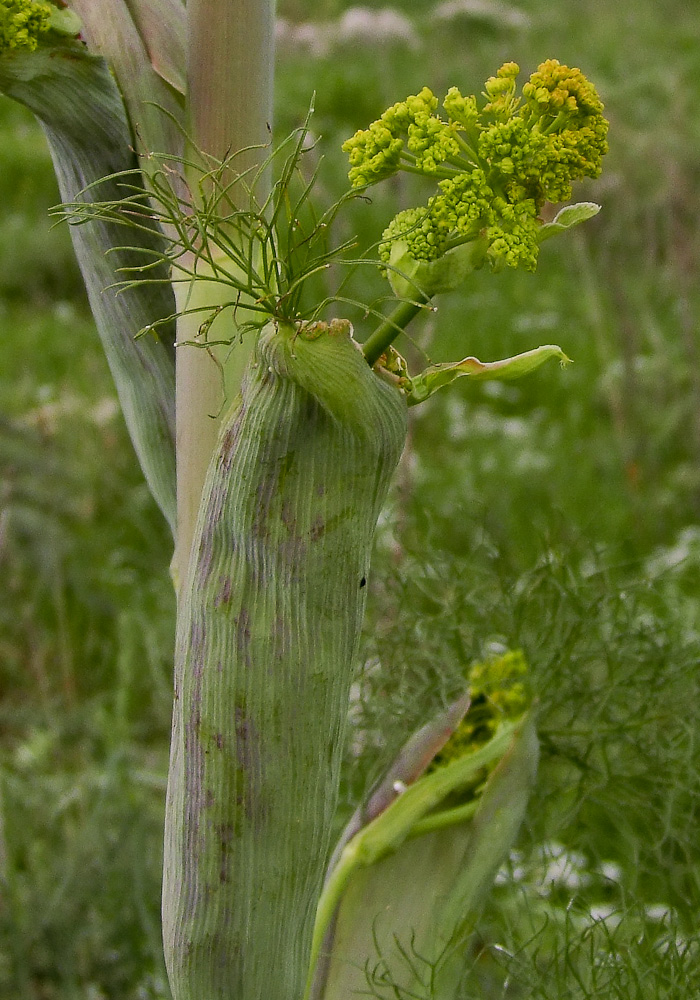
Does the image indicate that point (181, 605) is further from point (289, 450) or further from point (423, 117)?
point (423, 117)

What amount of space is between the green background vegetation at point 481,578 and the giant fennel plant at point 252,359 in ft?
1.04

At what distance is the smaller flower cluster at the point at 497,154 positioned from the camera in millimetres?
569

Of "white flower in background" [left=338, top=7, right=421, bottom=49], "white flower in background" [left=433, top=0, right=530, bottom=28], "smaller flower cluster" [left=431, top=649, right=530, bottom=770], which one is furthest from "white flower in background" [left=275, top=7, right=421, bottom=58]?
"smaller flower cluster" [left=431, top=649, right=530, bottom=770]

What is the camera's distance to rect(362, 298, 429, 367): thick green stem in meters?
0.60

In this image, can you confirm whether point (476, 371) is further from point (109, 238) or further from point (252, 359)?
point (109, 238)

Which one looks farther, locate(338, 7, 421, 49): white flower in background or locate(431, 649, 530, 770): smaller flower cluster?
locate(338, 7, 421, 49): white flower in background

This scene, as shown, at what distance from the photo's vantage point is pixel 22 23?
2.14ft

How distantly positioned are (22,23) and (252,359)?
0.79ft

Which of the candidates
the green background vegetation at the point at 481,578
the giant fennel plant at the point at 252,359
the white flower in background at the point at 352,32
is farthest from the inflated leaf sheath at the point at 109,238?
the white flower in background at the point at 352,32

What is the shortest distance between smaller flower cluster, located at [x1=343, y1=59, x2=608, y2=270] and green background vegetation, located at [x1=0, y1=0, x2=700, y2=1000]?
0.57m

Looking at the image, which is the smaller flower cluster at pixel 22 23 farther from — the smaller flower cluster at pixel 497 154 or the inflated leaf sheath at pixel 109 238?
the smaller flower cluster at pixel 497 154

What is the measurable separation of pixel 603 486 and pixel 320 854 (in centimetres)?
179

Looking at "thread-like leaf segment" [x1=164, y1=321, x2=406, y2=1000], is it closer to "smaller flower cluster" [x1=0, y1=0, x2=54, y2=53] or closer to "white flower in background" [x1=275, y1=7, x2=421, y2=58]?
"smaller flower cluster" [x1=0, y1=0, x2=54, y2=53]

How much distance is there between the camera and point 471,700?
1.01 m
